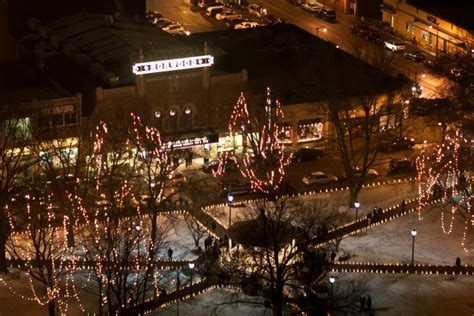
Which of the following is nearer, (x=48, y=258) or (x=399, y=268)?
(x=48, y=258)

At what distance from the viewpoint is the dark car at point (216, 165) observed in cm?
6619

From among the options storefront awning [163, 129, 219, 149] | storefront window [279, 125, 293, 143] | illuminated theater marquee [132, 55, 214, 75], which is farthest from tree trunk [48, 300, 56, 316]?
storefront window [279, 125, 293, 143]

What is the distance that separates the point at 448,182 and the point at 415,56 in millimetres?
19951

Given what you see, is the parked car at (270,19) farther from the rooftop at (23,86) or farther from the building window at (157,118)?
the building window at (157,118)

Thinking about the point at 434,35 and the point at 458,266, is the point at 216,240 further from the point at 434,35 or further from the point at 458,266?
the point at 434,35

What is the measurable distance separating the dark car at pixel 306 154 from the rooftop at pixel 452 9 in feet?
66.8

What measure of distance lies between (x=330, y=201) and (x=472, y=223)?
25.6 feet

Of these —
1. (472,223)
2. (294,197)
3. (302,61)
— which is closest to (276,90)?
(302,61)

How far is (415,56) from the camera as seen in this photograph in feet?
271

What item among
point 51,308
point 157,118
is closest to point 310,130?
point 157,118

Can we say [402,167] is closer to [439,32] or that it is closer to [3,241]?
[439,32]

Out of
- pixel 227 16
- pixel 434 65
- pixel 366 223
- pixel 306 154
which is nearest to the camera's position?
pixel 366 223

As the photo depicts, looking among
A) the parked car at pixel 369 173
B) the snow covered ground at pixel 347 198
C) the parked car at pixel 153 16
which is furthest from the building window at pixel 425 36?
the snow covered ground at pixel 347 198

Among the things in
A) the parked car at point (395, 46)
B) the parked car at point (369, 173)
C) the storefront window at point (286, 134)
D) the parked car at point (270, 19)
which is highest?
the parked car at point (270, 19)
